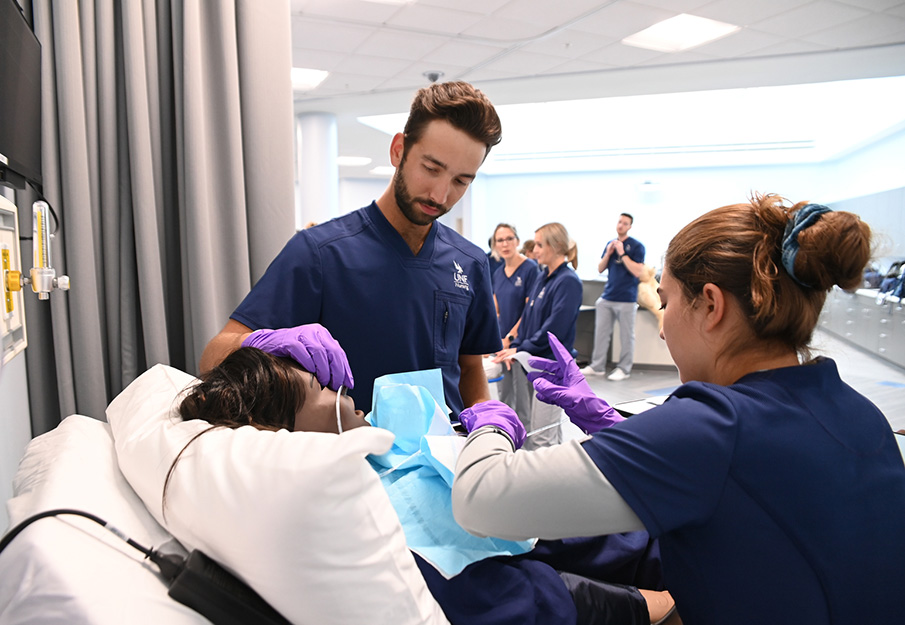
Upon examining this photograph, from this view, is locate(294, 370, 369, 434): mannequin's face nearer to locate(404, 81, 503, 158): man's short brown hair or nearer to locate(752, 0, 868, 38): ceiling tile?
locate(404, 81, 503, 158): man's short brown hair

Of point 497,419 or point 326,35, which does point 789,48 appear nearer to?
point 326,35

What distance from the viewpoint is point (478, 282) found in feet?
5.24

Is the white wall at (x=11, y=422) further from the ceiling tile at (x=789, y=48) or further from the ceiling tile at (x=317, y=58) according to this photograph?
the ceiling tile at (x=789, y=48)

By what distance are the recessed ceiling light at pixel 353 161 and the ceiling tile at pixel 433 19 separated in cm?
688

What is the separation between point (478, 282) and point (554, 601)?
91cm

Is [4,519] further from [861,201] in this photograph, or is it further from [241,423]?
[861,201]

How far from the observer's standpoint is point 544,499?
29.8 inches

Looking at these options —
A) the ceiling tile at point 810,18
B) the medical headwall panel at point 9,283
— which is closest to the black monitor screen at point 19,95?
the medical headwall panel at point 9,283

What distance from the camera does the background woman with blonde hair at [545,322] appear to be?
3.38 metres

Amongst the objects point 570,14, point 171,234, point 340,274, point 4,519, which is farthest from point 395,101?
point 4,519

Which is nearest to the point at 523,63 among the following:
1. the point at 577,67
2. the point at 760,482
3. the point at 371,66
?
the point at 577,67

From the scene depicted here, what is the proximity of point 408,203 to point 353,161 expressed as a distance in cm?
1095

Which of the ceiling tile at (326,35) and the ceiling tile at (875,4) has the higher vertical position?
the ceiling tile at (326,35)

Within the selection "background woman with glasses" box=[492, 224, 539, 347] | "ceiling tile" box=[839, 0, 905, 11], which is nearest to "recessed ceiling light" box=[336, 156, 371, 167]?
"background woman with glasses" box=[492, 224, 539, 347]
